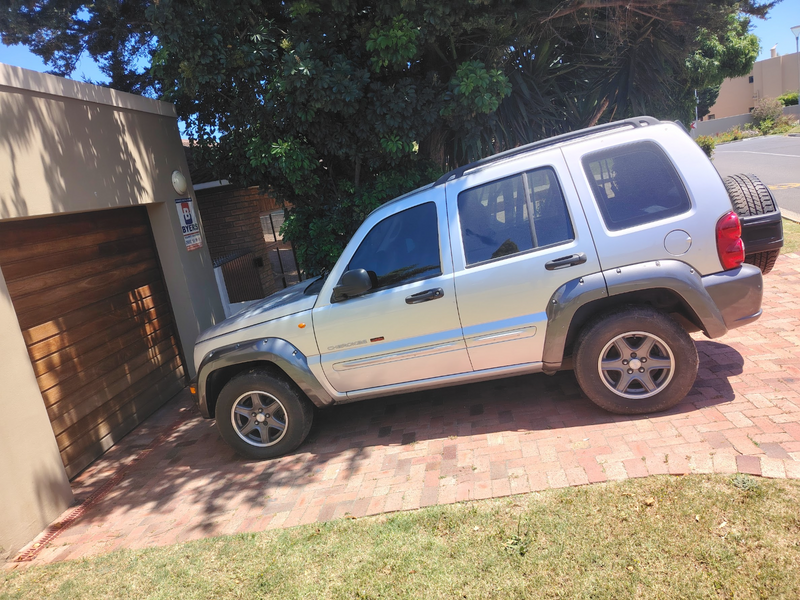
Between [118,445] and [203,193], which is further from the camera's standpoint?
[203,193]

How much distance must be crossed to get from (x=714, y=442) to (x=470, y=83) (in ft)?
14.5

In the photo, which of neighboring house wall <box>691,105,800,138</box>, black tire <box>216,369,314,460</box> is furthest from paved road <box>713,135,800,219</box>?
neighboring house wall <box>691,105,800,138</box>

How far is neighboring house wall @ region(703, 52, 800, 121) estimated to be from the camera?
5709 centimetres

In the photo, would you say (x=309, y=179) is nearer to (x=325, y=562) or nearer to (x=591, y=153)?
(x=591, y=153)

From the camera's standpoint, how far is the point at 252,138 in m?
7.11

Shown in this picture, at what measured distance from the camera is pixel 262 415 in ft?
16.0

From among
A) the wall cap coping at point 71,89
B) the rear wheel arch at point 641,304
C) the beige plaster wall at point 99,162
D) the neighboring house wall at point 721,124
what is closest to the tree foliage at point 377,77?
the wall cap coping at point 71,89

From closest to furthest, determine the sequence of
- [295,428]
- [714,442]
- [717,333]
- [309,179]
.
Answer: [714,442] < [717,333] < [295,428] < [309,179]

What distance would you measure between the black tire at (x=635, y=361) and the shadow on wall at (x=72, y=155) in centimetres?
483

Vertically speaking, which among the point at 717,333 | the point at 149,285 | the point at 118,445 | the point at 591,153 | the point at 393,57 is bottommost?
the point at 118,445

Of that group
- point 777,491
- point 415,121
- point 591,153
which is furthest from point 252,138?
point 777,491

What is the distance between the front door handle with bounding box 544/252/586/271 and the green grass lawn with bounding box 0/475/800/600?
5.01 ft

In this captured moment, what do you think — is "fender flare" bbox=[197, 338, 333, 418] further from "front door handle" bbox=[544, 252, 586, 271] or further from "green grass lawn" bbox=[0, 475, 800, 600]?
"front door handle" bbox=[544, 252, 586, 271]

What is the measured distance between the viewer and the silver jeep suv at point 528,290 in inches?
161
